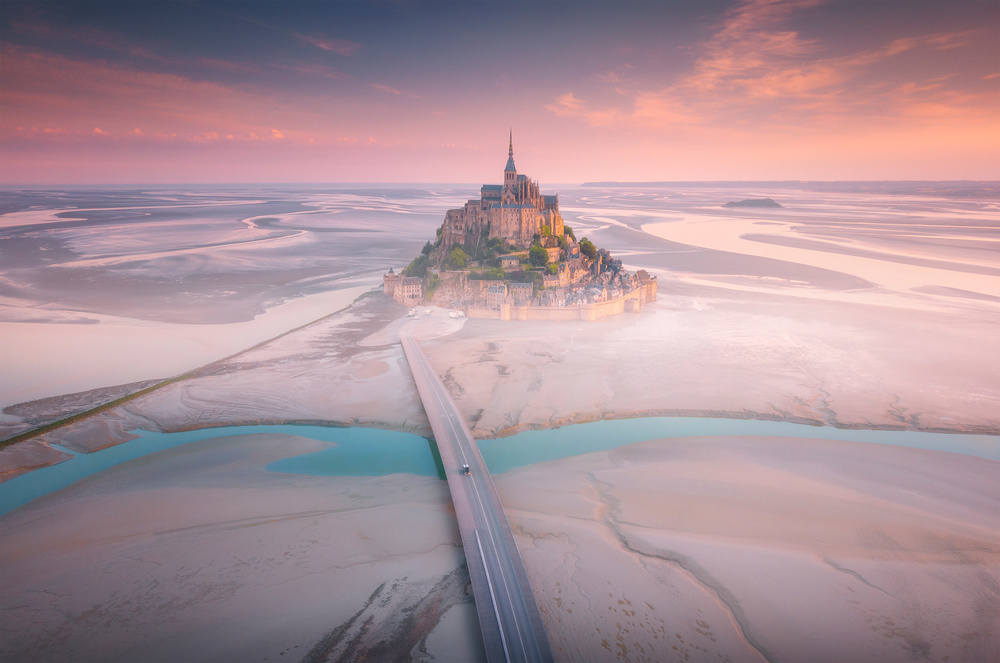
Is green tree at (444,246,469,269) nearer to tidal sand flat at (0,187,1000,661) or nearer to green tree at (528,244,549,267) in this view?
green tree at (528,244,549,267)

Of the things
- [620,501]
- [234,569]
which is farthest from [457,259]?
[234,569]

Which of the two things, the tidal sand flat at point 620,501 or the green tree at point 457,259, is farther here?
the green tree at point 457,259

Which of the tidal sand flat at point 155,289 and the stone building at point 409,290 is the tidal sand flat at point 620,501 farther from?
the stone building at point 409,290

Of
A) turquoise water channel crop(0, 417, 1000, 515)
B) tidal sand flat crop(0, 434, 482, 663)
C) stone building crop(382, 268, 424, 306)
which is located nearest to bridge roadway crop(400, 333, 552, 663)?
tidal sand flat crop(0, 434, 482, 663)

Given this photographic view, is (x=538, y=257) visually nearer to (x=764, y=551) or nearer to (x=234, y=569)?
(x=764, y=551)

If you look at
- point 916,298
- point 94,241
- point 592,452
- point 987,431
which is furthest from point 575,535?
point 94,241

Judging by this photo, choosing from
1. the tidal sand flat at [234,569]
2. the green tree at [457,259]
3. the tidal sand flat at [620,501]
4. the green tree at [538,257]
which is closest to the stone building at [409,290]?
the green tree at [457,259]
